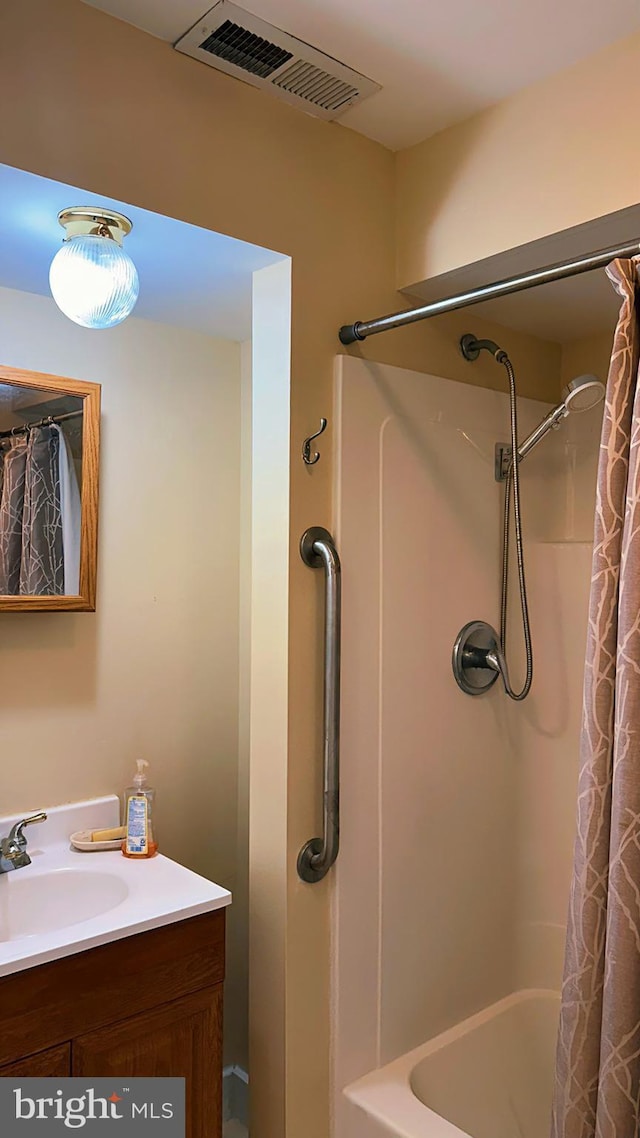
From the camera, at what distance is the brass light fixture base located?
1.47m

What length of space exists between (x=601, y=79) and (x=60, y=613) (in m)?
1.52

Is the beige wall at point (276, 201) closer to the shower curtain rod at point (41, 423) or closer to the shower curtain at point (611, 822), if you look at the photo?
the shower curtain rod at point (41, 423)

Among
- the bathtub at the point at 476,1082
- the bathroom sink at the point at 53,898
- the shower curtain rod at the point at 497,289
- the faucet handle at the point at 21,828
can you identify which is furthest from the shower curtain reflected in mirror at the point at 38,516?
the bathtub at the point at 476,1082

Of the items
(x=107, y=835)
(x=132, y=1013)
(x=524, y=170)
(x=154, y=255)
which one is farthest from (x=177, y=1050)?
(x=524, y=170)

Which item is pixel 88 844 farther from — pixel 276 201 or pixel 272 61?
pixel 272 61

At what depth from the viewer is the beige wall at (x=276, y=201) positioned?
4.49ft

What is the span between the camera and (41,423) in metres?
1.83

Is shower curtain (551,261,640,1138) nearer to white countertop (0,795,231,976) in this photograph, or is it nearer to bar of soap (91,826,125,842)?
white countertop (0,795,231,976)

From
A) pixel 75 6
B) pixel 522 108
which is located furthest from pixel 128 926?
pixel 522 108

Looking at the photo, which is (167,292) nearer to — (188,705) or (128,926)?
(188,705)

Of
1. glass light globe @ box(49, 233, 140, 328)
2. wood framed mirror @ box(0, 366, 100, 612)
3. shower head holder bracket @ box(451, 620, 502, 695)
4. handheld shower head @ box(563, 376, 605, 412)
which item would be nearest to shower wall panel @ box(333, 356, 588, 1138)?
shower head holder bracket @ box(451, 620, 502, 695)

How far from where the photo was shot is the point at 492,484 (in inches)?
83.7
